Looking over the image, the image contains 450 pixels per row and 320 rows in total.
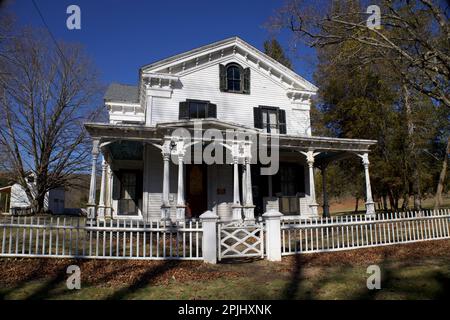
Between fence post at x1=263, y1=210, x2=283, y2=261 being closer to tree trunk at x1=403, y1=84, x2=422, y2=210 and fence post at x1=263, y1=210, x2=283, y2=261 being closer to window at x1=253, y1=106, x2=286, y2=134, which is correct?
window at x1=253, y1=106, x2=286, y2=134

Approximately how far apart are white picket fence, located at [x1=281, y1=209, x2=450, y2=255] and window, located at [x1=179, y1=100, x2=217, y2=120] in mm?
7440

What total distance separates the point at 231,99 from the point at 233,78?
119cm

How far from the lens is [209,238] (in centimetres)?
781

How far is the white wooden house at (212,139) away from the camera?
1417 cm

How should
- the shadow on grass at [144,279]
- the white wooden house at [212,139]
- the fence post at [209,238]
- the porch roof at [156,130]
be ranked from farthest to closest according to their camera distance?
the white wooden house at [212,139] → the porch roof at [156,130] → the fence post at [209,238] → the shadow on grass at [144,279]

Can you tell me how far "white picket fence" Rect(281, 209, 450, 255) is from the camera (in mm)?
8945

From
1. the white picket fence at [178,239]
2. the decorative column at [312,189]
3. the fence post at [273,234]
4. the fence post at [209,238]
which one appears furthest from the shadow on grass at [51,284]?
the decorative column at [312,189]

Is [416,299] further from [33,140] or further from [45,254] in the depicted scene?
[33,140]

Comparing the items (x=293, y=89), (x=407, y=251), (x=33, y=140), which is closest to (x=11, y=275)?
(x=407, y=251)

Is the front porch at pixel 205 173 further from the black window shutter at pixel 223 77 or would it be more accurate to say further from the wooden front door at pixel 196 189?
the black window shutter at pixel 223 77

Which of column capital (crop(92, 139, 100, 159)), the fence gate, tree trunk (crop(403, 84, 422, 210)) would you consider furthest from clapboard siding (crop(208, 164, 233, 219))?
tree trunk (crop(403, 84, 422, 210))

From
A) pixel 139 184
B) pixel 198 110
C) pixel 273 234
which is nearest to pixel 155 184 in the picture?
pixel 139 184

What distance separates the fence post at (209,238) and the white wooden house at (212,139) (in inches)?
218
